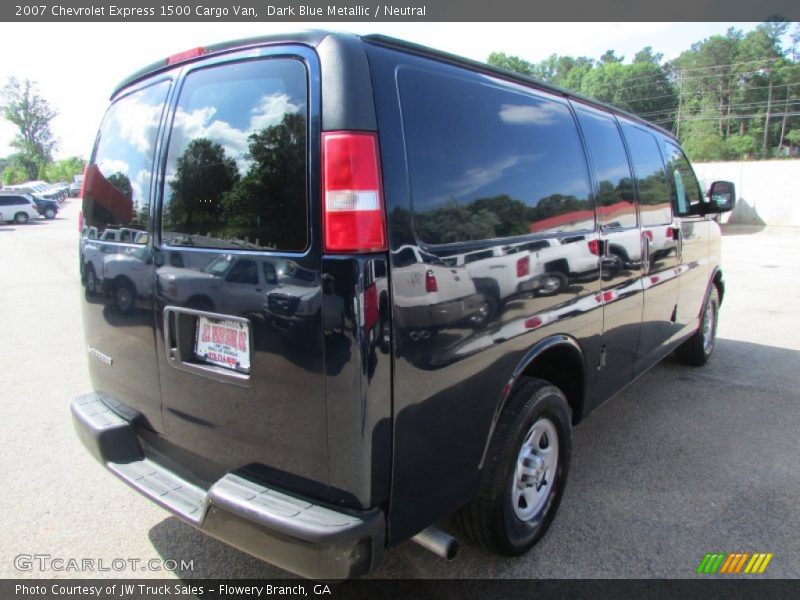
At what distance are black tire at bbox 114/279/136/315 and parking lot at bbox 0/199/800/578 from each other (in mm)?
1231

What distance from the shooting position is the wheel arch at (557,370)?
2.38 metres

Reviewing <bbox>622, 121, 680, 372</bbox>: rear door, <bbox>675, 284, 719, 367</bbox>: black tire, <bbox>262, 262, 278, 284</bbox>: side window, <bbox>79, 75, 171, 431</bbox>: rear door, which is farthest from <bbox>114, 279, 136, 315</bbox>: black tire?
<bbox>675, 284, 719, 367</bbox>: black tire

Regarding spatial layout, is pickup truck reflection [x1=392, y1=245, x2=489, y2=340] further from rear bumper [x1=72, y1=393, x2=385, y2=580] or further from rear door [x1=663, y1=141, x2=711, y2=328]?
rear door [x1=663, y1=141, x2=711, y2=328]

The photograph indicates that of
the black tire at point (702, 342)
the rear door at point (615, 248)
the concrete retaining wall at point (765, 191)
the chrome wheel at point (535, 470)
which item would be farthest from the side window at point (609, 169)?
the concrete retaining wall at point (765, 191)

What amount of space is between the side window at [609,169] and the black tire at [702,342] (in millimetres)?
2401

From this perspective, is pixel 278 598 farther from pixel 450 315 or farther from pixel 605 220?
pixel 605 220

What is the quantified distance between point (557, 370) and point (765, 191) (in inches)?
980

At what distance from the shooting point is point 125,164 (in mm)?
2557

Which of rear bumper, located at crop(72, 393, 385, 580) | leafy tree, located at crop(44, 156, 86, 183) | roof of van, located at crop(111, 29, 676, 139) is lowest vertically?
rear bumper, located at crop(72, 393, 385, 580)

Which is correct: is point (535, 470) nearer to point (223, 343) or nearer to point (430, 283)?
point (430, 283)

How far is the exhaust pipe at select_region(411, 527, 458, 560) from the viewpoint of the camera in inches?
82.0

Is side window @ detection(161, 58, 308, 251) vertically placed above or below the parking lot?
above

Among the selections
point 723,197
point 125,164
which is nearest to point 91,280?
point 125,164

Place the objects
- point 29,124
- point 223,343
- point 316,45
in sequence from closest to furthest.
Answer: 1. point 316,45
2. point 223,343
3. point 29,124
